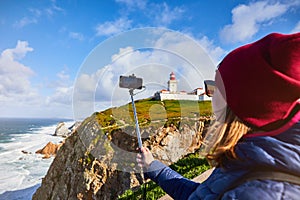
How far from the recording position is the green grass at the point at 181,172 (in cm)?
446

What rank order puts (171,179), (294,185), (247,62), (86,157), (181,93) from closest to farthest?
(294,185)
(247,62)
(171,179)
(181,93)
(86,157)

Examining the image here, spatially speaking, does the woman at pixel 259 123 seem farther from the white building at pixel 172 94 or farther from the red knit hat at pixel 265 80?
the white building at pixel 172 94

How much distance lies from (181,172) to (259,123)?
565cm

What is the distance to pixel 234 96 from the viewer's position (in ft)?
2.80

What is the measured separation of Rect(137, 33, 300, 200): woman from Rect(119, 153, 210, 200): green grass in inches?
144

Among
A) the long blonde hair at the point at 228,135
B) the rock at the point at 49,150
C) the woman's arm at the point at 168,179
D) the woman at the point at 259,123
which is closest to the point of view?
the woman at the point at 259,123

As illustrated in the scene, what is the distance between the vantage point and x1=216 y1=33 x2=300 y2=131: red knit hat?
76 cm

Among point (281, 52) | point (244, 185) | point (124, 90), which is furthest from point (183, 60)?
point (244, 185)

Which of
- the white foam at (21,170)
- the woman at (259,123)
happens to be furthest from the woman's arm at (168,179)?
the white foam at (21,170)

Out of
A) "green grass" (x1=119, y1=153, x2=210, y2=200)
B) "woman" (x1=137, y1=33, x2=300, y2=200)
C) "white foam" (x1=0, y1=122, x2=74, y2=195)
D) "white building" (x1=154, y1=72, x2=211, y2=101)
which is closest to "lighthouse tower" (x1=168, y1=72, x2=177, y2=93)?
"white building" (x1=154, y1=72, x2=211, y2=101)

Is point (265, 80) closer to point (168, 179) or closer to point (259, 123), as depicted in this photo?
point (259, 123)

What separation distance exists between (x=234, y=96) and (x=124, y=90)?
3.93 feet

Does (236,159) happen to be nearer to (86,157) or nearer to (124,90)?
(124,90)

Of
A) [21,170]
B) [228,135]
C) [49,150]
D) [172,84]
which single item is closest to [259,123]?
[228,135]
